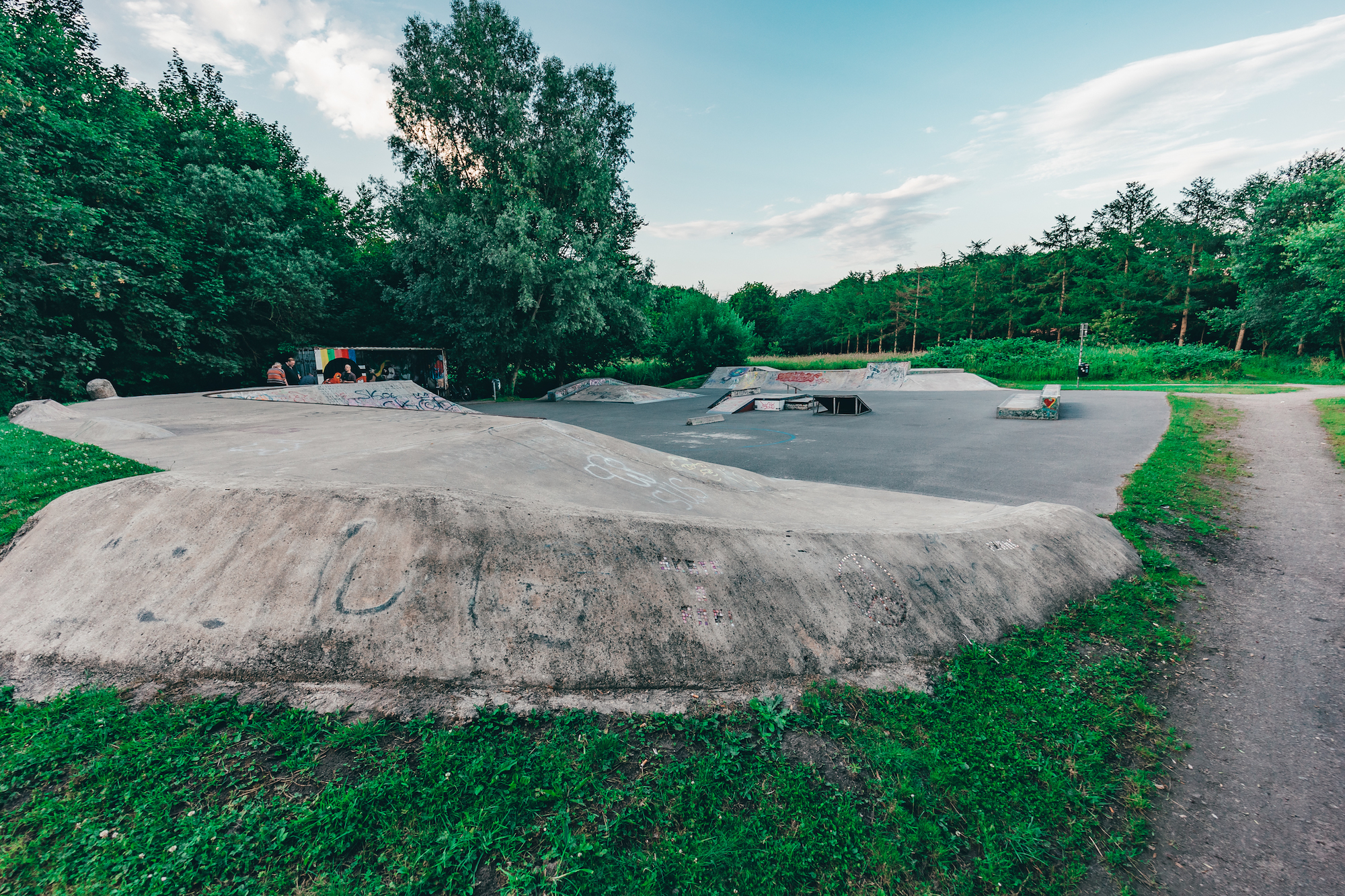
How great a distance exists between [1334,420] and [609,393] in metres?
27.3

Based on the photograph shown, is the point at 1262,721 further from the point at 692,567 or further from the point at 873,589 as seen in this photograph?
the point at 692,567

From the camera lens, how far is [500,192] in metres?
26.2

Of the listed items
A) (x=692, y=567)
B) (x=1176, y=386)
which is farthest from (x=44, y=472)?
(x=1176, y=386)

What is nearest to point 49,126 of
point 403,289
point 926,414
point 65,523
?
point 403,289

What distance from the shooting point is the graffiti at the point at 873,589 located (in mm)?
4340

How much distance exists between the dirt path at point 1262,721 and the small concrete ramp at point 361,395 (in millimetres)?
17072

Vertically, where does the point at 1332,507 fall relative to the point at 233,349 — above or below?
below

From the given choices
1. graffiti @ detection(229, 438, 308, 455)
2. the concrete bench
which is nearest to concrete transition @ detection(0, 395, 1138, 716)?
graffiti @ detection(229, 438, 308, 455)

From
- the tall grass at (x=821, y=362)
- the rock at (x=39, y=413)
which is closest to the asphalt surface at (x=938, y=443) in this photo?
the rock at (x=39, y=413)

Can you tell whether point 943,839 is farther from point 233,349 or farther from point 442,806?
point 233,349

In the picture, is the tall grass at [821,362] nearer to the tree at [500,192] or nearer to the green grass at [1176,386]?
the green grass at [1176,386]

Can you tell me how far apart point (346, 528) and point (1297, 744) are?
21.9 feet

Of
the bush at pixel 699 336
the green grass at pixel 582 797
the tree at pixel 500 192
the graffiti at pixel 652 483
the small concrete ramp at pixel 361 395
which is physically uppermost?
the tree at pixel 500 192

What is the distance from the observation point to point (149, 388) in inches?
850
